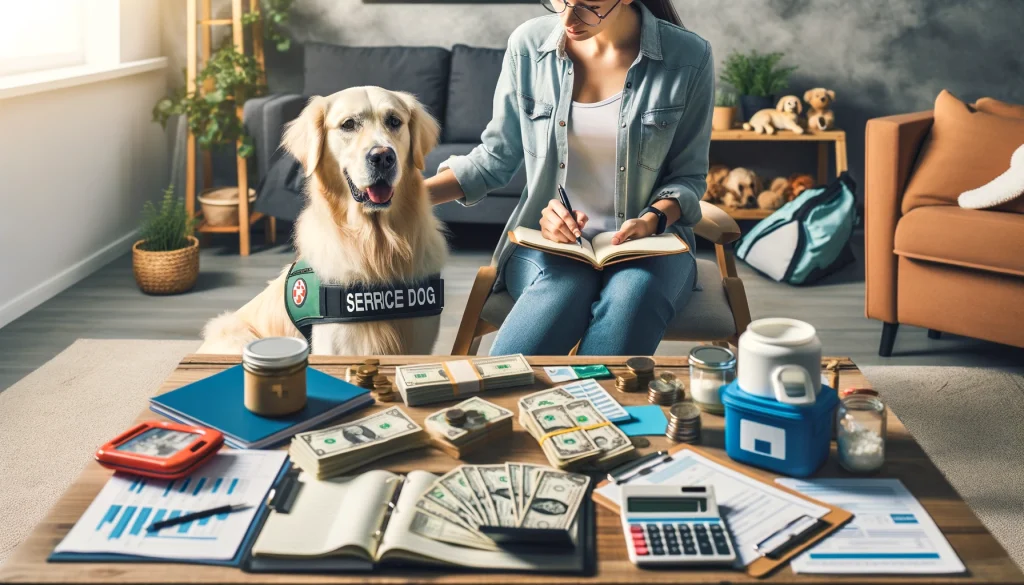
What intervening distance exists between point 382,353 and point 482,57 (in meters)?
2.59

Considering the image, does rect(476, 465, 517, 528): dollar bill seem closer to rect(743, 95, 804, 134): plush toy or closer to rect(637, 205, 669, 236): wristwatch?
rect(637, 205, 669, 236): wristwatch

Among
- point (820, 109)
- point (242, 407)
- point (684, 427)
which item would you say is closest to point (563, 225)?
point (684, 427)

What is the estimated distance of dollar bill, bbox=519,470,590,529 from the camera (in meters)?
1.00

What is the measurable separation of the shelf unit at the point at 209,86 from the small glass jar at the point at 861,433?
10.6ft

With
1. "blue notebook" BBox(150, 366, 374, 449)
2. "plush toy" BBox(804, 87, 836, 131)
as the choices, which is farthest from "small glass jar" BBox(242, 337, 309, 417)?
"plush toy" BBox(804, 87, 836, 131)

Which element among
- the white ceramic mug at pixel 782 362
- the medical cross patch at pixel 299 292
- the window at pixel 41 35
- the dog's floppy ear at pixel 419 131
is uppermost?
the window at pixel 41 35

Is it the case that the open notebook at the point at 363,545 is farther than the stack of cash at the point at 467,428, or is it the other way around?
the stack of cash at the point at 467,428

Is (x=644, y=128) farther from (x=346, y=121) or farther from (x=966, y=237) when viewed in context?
(x=966, y=237)

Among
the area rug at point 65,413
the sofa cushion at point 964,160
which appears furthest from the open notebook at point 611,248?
the sofa cushion at point 964,160

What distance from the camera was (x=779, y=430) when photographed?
44.1 inches

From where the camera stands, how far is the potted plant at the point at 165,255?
3432 millimetres

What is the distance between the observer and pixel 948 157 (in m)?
2.78

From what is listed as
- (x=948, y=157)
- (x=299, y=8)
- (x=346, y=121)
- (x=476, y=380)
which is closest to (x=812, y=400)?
(x=476, y=380)

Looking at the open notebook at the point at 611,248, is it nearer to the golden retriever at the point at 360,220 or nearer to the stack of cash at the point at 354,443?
the golden retriever at the point at 360,220
